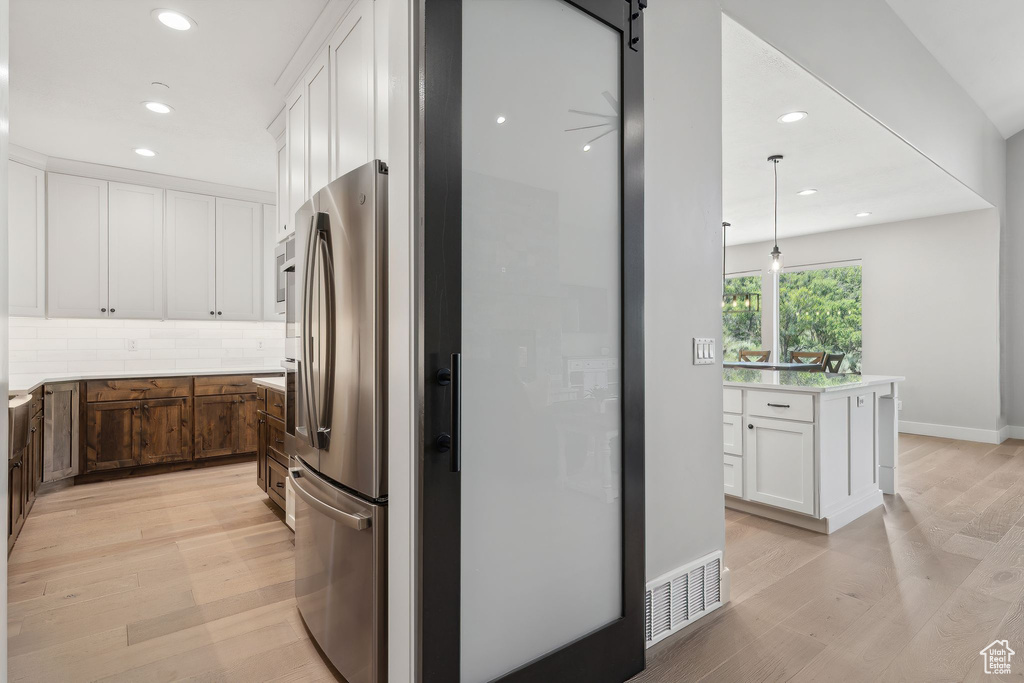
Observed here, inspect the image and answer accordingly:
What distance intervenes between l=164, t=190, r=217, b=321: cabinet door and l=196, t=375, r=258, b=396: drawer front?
80cm

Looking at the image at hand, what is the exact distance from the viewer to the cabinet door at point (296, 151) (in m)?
2.95

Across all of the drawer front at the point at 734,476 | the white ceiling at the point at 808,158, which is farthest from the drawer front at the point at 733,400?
the white ceiling at the point at 808,158

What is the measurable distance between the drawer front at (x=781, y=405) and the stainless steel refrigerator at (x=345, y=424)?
101 inches

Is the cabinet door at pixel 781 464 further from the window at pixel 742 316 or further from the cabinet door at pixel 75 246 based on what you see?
the cabinet door at pixel 75 246

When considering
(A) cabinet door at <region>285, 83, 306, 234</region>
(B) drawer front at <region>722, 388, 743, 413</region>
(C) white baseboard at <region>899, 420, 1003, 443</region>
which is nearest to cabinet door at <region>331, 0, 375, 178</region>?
(A) cabinet door at <region>285, 83, 306, 234</region>

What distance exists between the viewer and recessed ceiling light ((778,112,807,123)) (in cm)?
344

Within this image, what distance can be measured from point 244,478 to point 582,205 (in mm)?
4022

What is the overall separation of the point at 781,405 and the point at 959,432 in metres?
4.56

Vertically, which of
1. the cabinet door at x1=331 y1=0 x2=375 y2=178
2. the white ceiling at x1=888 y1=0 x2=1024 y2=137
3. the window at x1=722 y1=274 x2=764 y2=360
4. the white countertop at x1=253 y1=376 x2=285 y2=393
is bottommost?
the white countertop at x1=253 y1=376 x2=285 y2=393

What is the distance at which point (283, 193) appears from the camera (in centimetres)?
340

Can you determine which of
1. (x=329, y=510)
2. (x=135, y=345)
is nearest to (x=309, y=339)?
(x=329, y=510)

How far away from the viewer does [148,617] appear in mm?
2156

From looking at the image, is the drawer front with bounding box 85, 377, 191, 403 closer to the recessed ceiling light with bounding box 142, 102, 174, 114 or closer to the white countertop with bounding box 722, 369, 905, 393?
the recessed ceiling light with bounding box 142, 102, 174, 114

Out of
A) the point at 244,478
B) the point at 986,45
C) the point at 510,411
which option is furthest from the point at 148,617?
the point at 986,45
